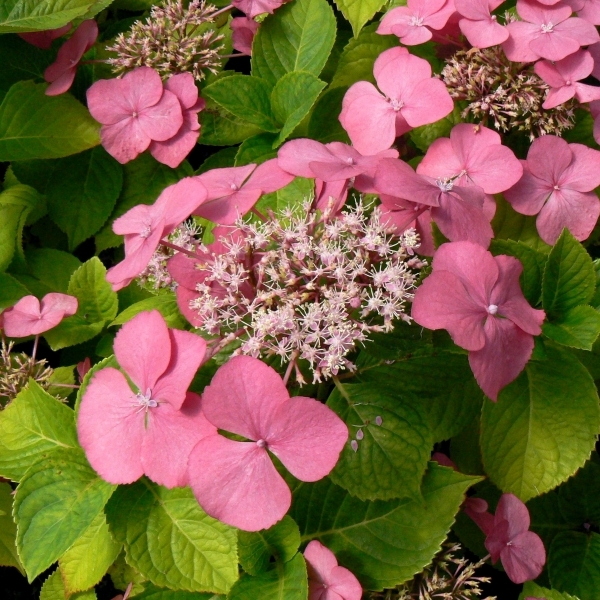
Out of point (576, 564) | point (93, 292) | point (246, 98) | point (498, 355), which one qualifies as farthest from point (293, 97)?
point (576, 564)

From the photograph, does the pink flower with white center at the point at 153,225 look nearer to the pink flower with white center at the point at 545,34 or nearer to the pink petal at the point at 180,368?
the pink petal at the point at 180,368

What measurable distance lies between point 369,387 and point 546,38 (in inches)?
26.5

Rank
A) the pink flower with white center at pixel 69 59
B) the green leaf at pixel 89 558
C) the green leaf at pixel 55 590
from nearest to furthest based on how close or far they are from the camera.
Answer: the green leaf at pixel 89 558 < the green leaf at pixel 55 590 < the pink flower with white center at pixel 69 59

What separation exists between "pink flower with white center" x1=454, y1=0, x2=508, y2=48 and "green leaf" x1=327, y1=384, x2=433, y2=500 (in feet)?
2.07

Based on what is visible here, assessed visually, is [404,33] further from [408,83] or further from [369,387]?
[369,387]

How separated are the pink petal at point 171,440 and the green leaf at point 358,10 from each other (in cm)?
84

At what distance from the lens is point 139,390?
85 centimetres

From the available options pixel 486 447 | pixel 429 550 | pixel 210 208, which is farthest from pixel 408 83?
pixel 429 550

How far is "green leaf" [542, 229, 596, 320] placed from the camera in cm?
94

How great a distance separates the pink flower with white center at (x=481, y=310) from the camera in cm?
75

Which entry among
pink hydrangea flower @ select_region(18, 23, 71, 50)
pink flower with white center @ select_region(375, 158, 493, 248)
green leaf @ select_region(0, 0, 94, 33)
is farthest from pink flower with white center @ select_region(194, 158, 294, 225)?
pink hydrangea flower @ select_region(18, 23, 71, 50)

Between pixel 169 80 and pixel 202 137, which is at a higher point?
pixel 169 80

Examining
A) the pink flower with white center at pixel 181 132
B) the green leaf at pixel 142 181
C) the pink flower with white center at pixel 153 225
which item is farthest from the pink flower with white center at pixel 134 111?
the pink flower with white center at pixel 153 225

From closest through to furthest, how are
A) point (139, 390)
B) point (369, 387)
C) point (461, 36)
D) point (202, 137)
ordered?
point (139, 390) < point (369, 387) < point (461, 36) < point (202, 137)
